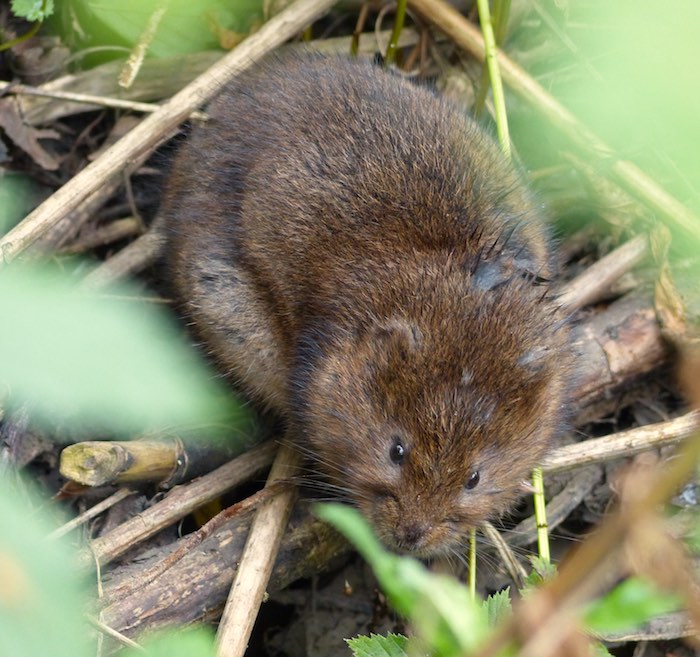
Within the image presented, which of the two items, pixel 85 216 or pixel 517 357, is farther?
pixel 85 216

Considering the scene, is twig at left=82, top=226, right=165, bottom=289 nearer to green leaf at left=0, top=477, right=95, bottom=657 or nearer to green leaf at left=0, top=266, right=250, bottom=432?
green leaf at left=0, top=266, right=250, bottom=432

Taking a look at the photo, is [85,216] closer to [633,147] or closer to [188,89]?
[188,89]

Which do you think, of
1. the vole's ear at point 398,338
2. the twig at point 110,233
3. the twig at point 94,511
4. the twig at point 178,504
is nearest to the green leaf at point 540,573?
the vole's ear at point 398,338

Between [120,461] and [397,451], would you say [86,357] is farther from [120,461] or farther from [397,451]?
[120,461]

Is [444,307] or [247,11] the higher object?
[247,11]

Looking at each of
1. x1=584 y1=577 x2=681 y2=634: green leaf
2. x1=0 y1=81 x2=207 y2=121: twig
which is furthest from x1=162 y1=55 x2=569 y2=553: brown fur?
x1=584 y1=577 x2=681 y2=634: green leaf

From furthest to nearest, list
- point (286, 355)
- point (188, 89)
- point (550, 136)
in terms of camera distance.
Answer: point (550, 136) < point (188, 89) < point (286, 355)

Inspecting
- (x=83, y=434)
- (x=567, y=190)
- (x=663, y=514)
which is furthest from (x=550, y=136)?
(x=83, y=434)
